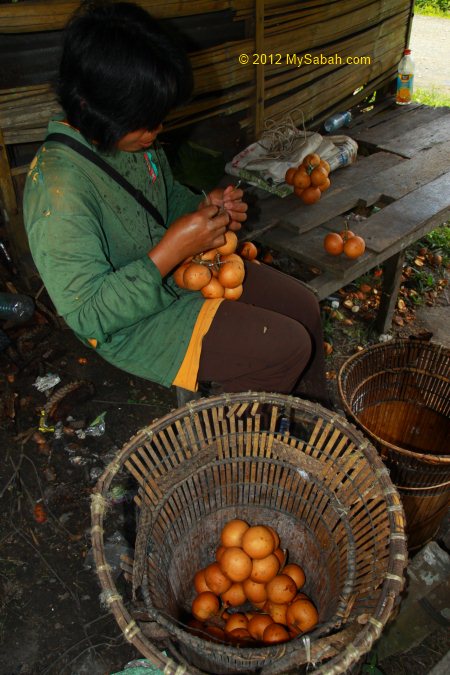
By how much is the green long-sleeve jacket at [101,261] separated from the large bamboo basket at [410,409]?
2.78 feet

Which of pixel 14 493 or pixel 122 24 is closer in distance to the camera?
pixel 122 24

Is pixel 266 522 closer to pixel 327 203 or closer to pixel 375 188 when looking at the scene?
pixel 327 203

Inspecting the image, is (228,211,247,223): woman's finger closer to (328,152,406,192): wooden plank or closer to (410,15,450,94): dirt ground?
(328,152,406,192): wooden plank

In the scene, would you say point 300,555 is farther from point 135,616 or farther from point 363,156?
point 363,156

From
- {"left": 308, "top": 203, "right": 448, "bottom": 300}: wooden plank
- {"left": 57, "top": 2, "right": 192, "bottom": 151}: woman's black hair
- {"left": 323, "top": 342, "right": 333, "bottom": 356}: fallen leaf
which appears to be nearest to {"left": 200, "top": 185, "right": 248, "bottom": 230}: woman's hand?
{"left": 57, "top": 2, "right": 192, "bottom": 151}: woman's black hair

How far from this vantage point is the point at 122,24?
1.65m

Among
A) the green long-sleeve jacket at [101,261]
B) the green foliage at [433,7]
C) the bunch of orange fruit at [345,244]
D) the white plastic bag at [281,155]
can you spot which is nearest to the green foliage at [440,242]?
the white plastic bag at [281,155]

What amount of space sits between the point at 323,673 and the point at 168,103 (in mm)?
1755

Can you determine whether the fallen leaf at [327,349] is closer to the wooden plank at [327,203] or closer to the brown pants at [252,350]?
the wooden plank at [327,203]

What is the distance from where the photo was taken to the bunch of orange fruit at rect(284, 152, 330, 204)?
3.64 m

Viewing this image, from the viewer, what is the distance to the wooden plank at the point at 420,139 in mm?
4414

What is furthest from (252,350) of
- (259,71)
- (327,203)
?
(259,71)

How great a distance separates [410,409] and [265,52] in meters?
3.44

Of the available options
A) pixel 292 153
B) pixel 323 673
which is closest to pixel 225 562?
pixel 323 673
